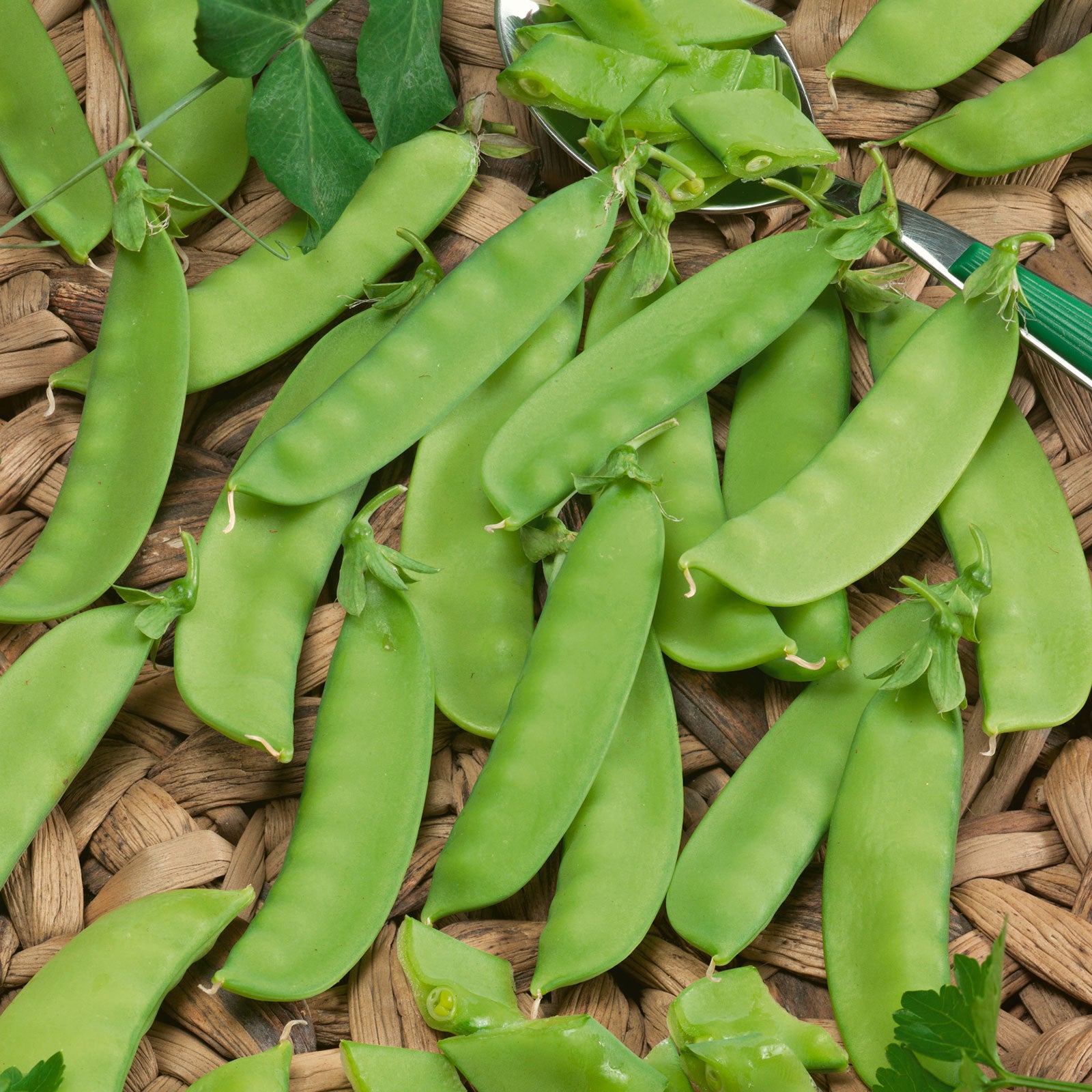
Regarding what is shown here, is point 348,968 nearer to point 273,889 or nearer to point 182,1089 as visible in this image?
point 273,889

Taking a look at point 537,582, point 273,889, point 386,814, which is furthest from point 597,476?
point 273,889

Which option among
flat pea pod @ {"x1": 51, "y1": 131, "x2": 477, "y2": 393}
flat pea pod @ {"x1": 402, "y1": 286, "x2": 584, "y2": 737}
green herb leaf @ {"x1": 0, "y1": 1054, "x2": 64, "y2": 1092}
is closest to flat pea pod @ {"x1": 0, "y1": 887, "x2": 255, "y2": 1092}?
green herb leaf @ {"x1": 0, "y1": 1054, "x2": 64, "y2": 1092}

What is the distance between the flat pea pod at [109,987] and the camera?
4.41 feet

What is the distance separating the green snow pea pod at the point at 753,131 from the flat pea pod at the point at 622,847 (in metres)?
0.79

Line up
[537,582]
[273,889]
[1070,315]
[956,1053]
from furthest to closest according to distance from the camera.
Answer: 1. [537,582]
2. [1070,315]
3. [273,889]
4. [956,1053]

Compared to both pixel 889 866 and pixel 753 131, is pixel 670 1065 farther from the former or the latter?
pixel 753 131

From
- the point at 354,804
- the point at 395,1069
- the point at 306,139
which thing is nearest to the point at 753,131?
the point at 306,139

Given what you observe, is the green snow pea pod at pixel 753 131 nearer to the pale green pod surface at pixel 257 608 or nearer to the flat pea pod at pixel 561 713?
the flat pea pod at pixel 561 713

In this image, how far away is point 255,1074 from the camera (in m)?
1.36

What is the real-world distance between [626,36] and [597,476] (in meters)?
0.79

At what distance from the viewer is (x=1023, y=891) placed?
1.51m

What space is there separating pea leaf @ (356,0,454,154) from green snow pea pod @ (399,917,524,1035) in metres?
1.29

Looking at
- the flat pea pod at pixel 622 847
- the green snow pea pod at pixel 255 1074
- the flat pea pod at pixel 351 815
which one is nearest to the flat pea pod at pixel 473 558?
the flat pea pod at pixel 351 815

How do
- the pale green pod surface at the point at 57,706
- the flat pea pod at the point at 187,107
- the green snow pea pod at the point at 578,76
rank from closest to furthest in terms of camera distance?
the pale green pod surface at the point at 57,706, the green snow pea pod at the point at 578,76, the flat pea pod at the point at 187,107
